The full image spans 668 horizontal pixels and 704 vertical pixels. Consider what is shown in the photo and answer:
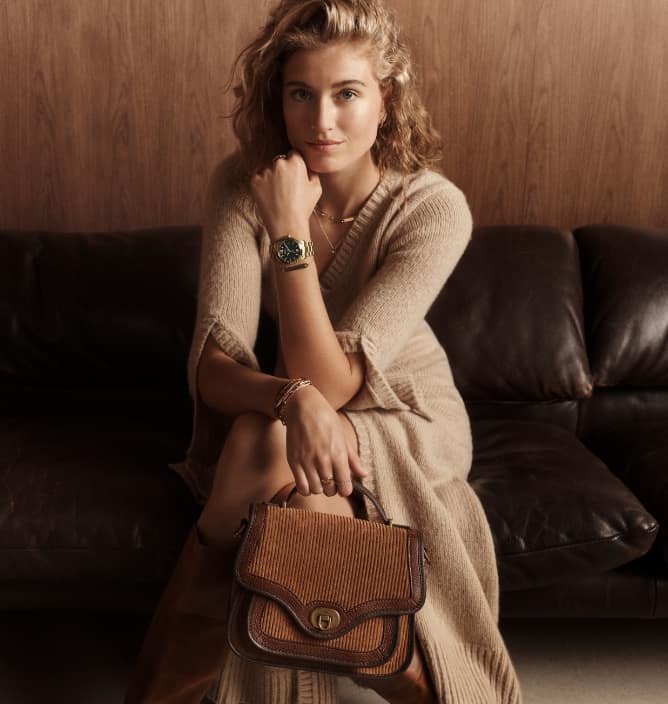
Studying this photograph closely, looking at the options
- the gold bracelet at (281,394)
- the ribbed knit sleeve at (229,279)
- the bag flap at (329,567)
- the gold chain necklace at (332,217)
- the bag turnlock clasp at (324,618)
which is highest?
the gold chain necklace at (332,217)

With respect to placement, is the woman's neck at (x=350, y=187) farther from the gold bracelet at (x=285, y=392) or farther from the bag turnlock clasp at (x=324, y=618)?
the bag turnlock clasp at (x=324, y=618)

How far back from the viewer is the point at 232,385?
1.50 meters

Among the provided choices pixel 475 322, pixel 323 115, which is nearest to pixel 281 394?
pixel 323 115

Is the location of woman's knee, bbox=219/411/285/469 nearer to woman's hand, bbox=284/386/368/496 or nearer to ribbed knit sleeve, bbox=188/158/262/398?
woman's hand, bbox=284/386/368/496

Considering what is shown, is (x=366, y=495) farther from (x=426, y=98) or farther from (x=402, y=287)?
(x=426, y=98)

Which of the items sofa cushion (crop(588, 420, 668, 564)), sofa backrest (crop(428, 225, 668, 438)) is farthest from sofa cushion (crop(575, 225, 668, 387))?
sofa cushion (crop(588, 420, 668, 564))

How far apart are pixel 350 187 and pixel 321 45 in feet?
0.98

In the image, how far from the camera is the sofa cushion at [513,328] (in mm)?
2008

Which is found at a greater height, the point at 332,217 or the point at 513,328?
the point at 332,217

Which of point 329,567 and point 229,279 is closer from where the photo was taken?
point 329,567

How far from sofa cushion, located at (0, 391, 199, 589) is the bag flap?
0.36 meters

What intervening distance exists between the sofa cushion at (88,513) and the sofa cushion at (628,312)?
1022mm

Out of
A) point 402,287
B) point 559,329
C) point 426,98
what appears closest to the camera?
point 402,287

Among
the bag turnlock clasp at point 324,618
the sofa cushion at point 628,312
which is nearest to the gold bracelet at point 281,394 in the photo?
the bag turnlock clasp at point 324,618
